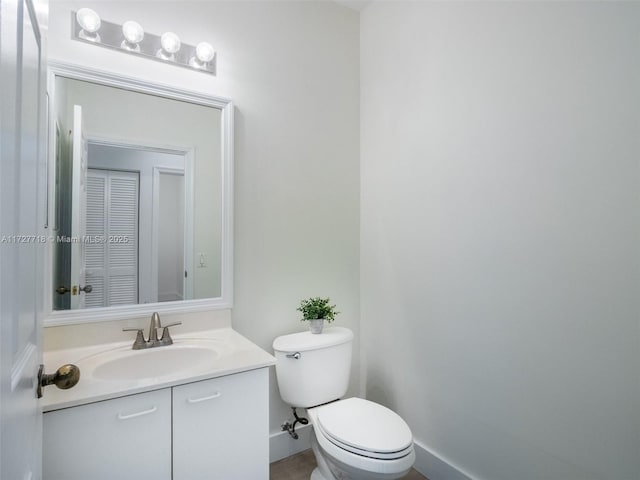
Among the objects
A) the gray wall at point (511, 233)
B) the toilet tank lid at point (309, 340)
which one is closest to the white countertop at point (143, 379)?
the toilet tank lid at point (309, 340)

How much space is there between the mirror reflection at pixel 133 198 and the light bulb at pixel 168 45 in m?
0.20

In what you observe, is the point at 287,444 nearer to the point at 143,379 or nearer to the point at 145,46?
the point at 143,379

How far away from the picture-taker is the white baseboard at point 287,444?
1911 millimetres

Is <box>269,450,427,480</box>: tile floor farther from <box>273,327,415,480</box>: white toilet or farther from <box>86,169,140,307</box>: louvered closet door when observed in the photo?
<box>86,169,140,307</box>: louvered closet door

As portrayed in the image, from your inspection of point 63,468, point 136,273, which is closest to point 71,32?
point 136,273

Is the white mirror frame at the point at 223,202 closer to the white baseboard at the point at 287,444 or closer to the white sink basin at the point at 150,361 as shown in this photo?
the white sink basin at the point at 150,361

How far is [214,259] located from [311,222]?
0.60 m

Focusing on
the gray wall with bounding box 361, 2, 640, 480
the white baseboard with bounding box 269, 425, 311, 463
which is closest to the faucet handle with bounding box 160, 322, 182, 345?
the white baseboard with bounding box 269, 425, 311, 463

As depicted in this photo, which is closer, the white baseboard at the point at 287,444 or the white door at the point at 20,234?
the white door at the point at 20,234

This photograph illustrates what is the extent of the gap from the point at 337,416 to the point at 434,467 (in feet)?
2.14

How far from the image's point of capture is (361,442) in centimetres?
135

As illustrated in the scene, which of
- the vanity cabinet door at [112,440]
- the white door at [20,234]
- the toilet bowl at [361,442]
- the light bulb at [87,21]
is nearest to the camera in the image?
the white door at [20,234]

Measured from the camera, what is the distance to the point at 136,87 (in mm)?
1564

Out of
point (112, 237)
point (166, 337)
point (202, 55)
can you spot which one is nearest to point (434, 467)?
point (166, 337)
